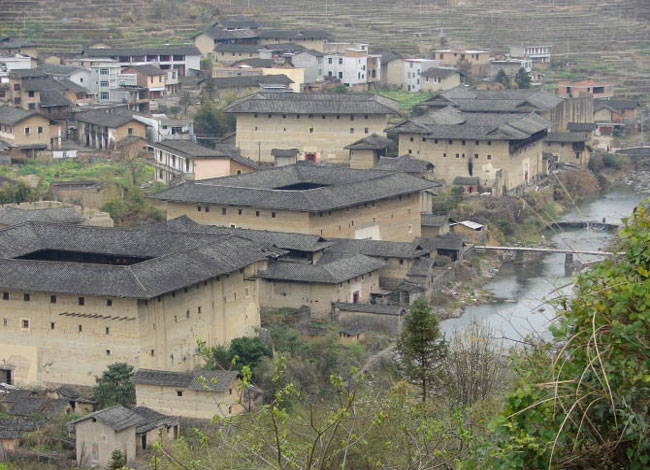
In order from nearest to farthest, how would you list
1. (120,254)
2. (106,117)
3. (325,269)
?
(120,254)
(325,269)
(106,117)

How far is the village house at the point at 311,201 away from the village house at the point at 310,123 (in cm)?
435

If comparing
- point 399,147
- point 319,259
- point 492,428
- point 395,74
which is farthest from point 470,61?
point 492,428

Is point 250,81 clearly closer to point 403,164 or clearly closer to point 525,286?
point 403,164

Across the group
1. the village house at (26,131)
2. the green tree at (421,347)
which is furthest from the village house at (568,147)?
the green tree at (421,347)

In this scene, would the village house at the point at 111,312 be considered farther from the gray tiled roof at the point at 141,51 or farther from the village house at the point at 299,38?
the village house at the point at 299,38

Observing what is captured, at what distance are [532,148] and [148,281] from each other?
566 inches

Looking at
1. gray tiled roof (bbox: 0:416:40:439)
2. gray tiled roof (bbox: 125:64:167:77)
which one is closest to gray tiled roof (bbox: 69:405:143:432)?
gray tiled roof (bbox: 0:416:40:439)

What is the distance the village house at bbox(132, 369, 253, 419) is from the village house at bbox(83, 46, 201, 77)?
20224 millimetres

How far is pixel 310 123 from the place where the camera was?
25.5 metres

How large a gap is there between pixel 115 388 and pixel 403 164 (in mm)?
11483

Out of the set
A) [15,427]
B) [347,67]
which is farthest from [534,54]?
[15,427]

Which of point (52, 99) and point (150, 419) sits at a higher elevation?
point (52, 99)

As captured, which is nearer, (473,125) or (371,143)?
(371,143)

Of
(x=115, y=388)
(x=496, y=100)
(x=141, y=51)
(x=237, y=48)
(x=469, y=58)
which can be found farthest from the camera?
(x=469, y=58)
